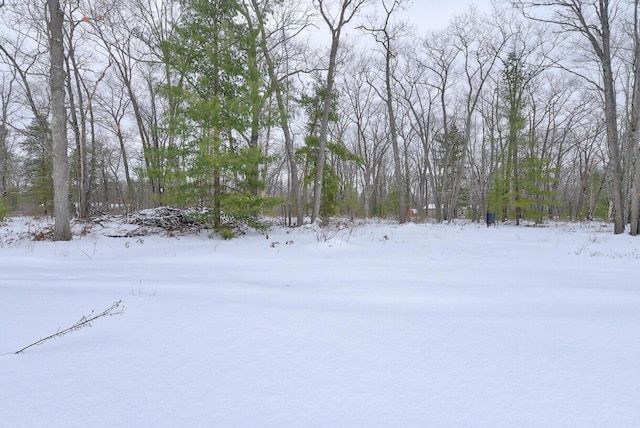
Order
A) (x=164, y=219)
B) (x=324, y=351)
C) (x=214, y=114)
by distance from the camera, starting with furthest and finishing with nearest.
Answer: (x=164, y=219), (x=214, y=114), (x=324, y=351)

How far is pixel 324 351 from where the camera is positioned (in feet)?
5.91

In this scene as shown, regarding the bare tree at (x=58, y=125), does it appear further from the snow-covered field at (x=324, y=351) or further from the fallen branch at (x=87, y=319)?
the fallen branch at (x=87, y=319)

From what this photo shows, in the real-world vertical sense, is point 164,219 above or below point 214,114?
below

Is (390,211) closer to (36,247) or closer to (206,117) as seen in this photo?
(206,117)

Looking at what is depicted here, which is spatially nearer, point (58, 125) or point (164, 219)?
point (58, 125)

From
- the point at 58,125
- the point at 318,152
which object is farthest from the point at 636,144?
the point at 58,125

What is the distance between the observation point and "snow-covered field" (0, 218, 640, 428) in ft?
4.04

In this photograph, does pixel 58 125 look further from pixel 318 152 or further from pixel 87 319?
pixel 318 152

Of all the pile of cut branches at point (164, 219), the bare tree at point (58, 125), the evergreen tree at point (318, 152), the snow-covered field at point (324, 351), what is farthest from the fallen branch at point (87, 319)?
the evergreen tree at point (318, 152)

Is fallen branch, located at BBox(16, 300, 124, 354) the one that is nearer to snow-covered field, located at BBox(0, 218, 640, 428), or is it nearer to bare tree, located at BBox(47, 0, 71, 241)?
snow-covered field, located at BBox(0, 218, 640, 428)

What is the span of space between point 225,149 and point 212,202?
5.30ft

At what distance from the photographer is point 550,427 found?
114cm

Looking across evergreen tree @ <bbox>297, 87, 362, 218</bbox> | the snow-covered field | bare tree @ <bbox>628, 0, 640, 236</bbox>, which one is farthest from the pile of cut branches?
bare tree @ <bbox>628, 0, 640, 236</bbox>

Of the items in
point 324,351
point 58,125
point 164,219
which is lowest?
point 324,351
